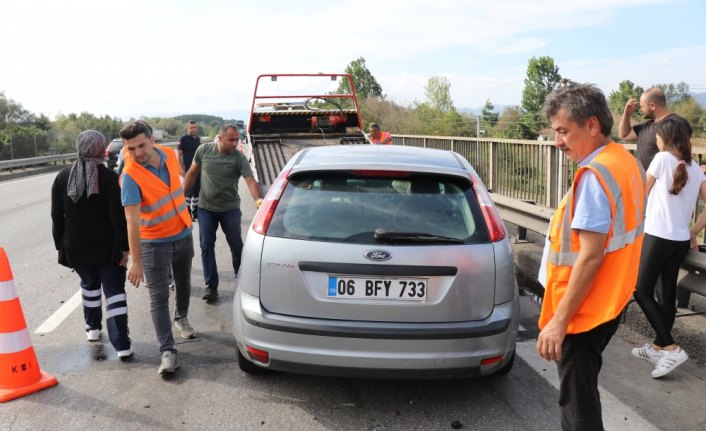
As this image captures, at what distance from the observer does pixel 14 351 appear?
4.30 metres

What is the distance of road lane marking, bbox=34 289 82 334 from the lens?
5.59m

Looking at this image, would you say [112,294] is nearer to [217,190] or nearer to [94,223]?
[94,223]

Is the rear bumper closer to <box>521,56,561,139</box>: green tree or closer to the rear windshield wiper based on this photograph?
the rear windshield wiper

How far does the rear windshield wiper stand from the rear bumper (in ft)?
1.55

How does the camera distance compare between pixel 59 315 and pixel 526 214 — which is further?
pixel 526 214

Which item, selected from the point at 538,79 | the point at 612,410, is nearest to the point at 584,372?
the point at 612,410

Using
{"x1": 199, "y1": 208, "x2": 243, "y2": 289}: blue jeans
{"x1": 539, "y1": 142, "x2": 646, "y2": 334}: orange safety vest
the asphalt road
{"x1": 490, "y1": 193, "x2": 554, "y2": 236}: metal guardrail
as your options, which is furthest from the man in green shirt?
{"x1": 539, "y1": 142, "x2": 646, "y2": 334}: orange safety vest

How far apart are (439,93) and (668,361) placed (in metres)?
58.3

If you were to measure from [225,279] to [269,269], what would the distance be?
3.79 metres

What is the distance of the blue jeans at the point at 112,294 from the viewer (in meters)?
4.76

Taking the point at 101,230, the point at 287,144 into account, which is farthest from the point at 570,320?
the point at 287,144

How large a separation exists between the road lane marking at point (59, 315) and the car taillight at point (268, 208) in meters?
2.78

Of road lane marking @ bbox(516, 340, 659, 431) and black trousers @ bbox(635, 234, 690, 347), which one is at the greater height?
black trousers @ bbox(635, 234, 690, 347)

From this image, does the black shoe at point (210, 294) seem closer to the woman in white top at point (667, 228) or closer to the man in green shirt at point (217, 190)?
the man in green shirt at point (217, 190)
